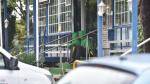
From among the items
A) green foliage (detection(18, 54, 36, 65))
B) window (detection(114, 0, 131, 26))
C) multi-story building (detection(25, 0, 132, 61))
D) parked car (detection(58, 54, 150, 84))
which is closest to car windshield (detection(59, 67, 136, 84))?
parked car (detection(58, 54, 150, 84))

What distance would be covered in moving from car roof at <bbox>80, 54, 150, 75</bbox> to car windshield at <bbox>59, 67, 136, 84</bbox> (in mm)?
49

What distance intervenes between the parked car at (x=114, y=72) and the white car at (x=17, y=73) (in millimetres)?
5370

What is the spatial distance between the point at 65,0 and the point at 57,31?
64.9 inches

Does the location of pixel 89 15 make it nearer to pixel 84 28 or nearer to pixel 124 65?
pixel 84 28

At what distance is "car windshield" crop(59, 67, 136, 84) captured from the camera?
463 centimetres

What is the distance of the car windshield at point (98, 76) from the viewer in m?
4.63

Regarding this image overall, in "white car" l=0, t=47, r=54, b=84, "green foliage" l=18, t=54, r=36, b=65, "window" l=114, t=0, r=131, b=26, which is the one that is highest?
"window" l=114, t=0, r=131, b=26

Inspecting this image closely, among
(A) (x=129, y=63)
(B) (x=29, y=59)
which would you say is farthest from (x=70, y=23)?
(A) (x=129, y=63)

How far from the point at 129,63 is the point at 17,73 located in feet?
20.7

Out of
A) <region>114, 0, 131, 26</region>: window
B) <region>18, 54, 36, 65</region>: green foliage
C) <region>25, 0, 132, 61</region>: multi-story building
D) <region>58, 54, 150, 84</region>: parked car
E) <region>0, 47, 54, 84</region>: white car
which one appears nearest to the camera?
<region>58, 54, 150, 84</region>: parked car

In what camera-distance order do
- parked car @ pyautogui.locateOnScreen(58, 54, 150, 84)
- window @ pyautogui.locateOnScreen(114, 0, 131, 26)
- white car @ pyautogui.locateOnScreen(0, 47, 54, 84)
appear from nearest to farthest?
parked car @ pyautogui.locateOnScreen(58, 54, 150, 84)
white car @ pyautogui.locateOnScreen(0, 47, 54, 84)
window @ pyautogui.locateOnScreen(114, 0, 131, 26)

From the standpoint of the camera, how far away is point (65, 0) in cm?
2655

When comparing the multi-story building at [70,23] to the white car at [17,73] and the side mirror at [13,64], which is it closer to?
the white car at [17,73]

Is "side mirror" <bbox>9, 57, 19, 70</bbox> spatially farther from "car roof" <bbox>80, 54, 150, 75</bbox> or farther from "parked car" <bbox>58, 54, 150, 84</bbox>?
"car roof" <bbox>80, 54, 150, 75</bbox>
